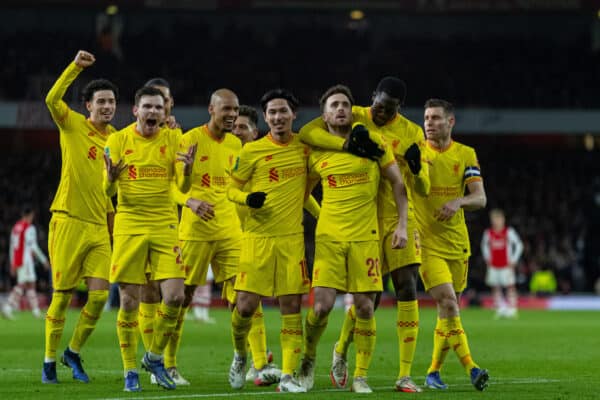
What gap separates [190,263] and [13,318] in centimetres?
1506

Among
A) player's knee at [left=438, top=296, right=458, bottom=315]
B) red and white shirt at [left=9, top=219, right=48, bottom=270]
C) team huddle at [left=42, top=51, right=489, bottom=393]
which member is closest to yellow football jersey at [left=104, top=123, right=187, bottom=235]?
team huddle at [left=42, top=51, right=489, bottom=393]

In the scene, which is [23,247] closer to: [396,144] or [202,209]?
[202,209]

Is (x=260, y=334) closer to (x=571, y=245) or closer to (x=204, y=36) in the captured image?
(x=571, y=245)

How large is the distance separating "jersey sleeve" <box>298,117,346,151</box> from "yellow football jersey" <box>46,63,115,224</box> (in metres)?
2.20

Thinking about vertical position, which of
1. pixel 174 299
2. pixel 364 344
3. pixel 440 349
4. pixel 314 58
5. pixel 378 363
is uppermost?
pixel 314 58

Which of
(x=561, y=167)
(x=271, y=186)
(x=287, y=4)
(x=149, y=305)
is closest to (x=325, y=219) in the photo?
(x=271, y=186)

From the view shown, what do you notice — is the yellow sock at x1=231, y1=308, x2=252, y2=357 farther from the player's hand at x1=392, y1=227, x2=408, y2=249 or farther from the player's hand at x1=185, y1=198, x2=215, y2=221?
the player's hand at x1=392, y1=227, x2=408, y2=249

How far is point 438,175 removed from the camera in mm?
11109

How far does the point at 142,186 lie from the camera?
35.3 ft

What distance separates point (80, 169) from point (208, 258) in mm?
1447

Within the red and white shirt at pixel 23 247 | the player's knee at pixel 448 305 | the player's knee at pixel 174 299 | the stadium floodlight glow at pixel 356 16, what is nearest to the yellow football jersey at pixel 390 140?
the player's knee at pixel 448 305

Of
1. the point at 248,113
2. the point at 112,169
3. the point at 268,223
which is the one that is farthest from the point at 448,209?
the point at 248,113

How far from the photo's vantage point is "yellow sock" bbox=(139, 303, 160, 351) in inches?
457

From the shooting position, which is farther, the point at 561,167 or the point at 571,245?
the point at 561,167
